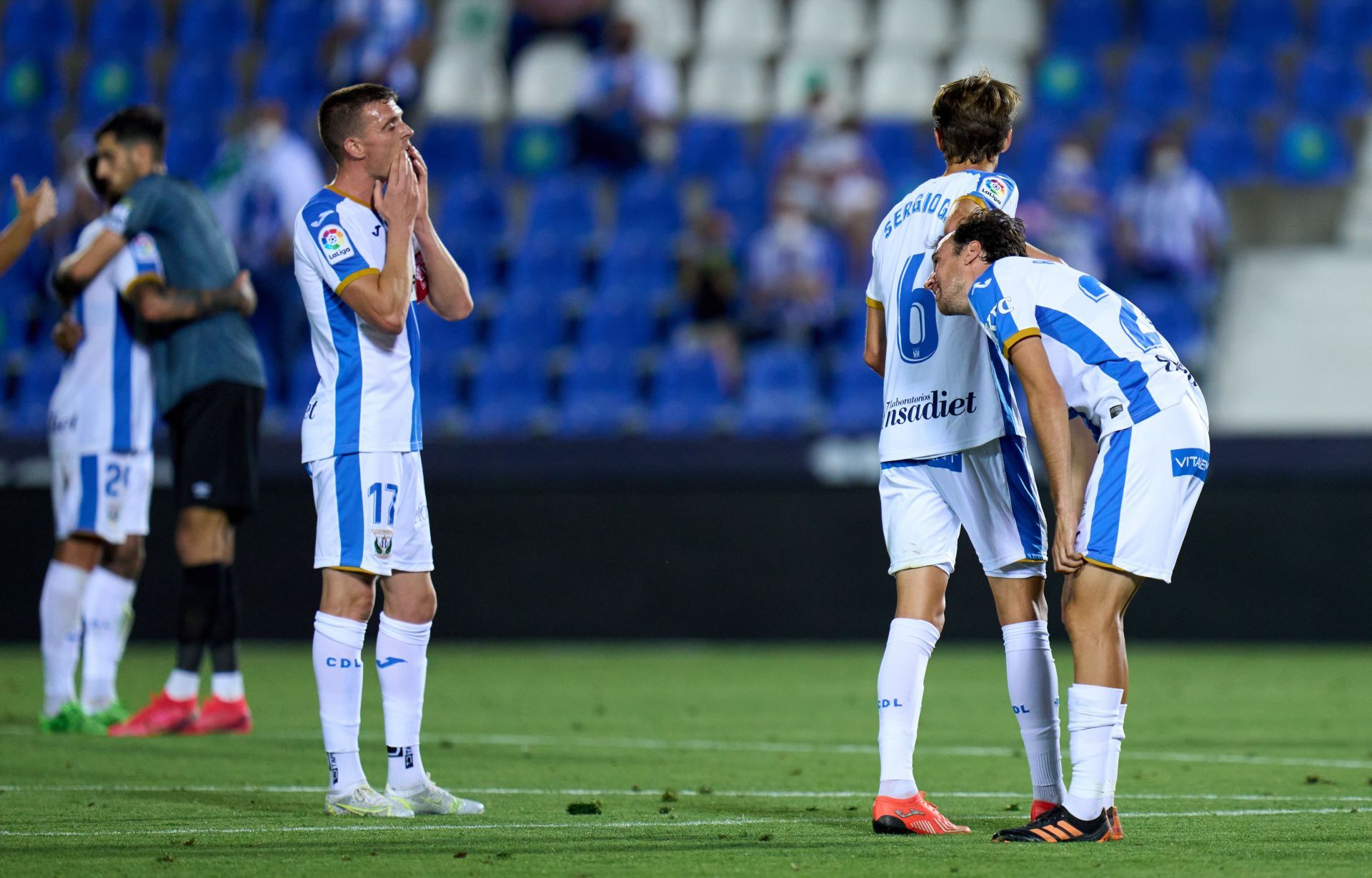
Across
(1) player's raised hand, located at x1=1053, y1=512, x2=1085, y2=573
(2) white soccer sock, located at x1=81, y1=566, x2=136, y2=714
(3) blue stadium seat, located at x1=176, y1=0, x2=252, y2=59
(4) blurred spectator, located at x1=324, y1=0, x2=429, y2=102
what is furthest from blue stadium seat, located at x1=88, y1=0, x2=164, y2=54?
(1) player's raised hand, located at x1=1053, y1=512, x2=1085, y2=573

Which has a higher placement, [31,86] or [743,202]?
[31,86]

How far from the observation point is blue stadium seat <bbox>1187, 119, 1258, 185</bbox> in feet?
51.5

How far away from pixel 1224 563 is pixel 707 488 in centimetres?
363

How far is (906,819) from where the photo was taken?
5.00 meters

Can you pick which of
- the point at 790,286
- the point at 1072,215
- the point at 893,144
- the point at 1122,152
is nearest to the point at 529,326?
the point at 790,286

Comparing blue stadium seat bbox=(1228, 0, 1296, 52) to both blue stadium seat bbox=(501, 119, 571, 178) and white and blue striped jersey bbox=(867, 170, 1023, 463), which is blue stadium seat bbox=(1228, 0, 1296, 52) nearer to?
blue stadium seat bbox=(501, 119, 571, 178)

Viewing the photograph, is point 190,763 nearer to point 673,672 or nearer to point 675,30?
point 673,672

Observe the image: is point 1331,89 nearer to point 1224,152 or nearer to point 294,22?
point 1224,152

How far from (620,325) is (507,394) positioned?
105cm

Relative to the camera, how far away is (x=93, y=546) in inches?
329

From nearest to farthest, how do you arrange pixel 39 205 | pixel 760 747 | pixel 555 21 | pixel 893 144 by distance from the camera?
pixel 39 205 → pixel 760 747 → pixel 893 144 → pixel 555 21

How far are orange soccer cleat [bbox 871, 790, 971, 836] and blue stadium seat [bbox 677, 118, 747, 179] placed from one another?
461 inches

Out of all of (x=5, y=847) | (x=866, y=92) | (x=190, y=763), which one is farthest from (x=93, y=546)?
(x=866, y=92)

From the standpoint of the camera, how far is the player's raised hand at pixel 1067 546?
189 inches
